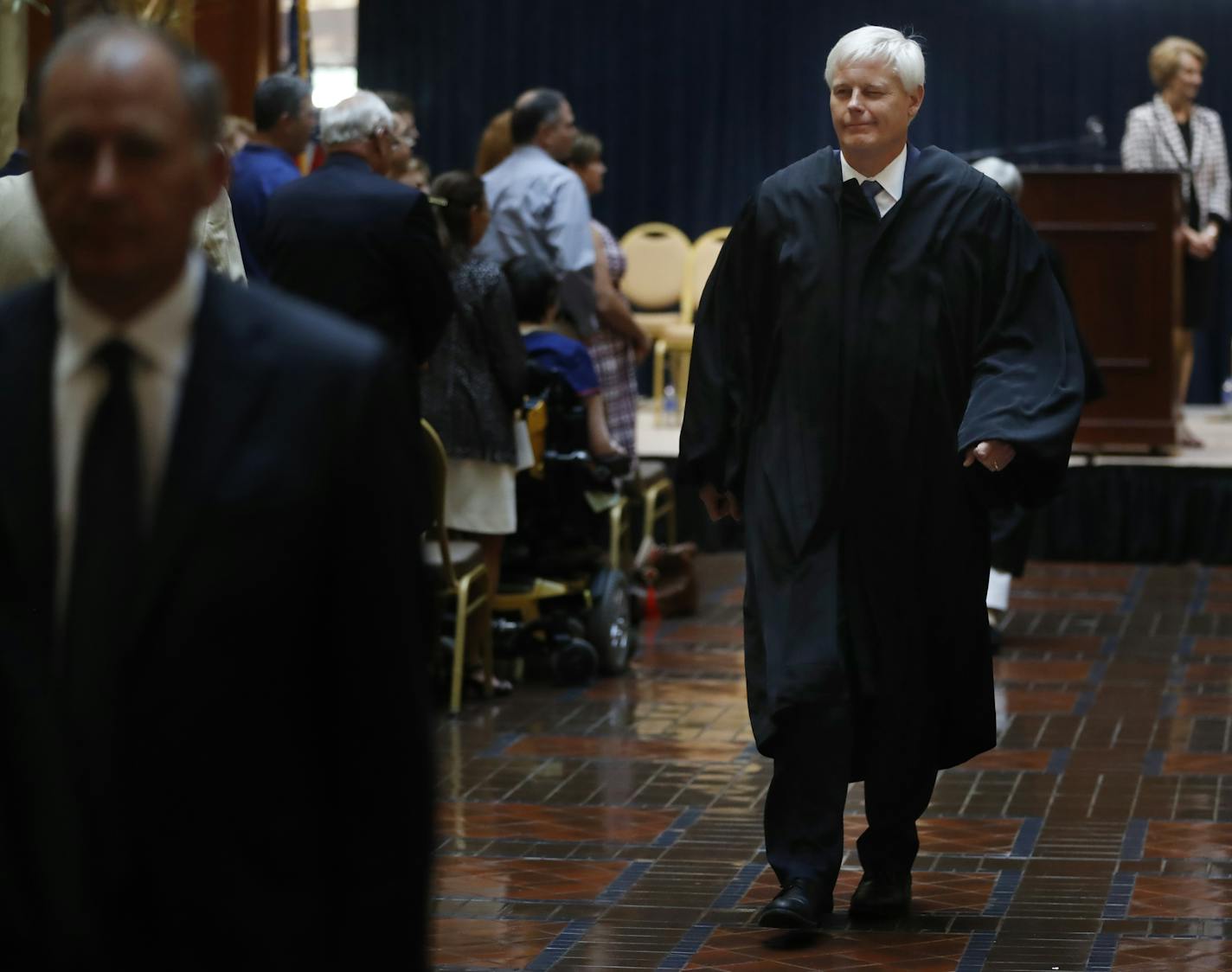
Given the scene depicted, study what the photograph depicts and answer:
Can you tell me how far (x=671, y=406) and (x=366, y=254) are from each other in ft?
26.0

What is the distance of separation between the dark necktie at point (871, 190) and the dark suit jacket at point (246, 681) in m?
2.91

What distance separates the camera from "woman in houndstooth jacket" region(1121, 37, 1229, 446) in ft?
40.0

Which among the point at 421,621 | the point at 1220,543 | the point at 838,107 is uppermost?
the point at 838,107

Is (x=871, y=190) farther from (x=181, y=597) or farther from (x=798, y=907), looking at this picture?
(x=181, y=597)

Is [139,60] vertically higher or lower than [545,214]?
higher

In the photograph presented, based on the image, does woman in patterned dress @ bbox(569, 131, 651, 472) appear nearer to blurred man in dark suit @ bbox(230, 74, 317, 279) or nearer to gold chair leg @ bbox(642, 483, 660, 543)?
gold chair leg @ bbox(642, 483, 660, 543)

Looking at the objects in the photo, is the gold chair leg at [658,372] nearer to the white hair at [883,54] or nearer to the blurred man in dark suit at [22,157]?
the blurred man in dark suit at [22,157]

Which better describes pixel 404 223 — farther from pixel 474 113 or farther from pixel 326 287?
pixel 474 113

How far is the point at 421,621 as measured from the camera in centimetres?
195

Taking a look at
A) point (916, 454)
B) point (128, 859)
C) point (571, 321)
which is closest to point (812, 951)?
point (916, 454)

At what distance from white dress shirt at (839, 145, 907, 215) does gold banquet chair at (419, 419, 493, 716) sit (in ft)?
7.04

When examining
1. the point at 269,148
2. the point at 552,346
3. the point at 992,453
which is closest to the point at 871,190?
the point at 992,453

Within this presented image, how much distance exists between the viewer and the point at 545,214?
28.0 feet

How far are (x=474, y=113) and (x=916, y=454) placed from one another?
42.3ft
